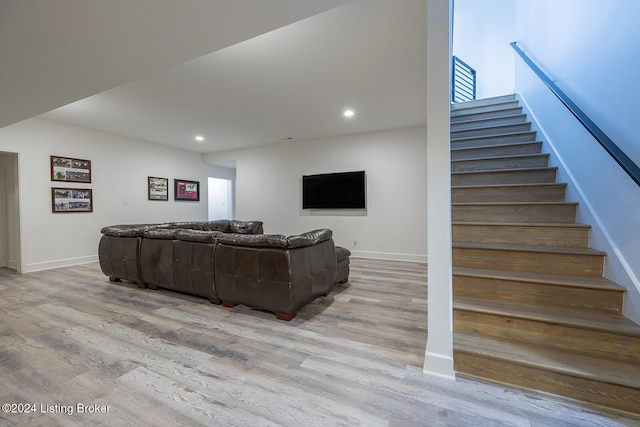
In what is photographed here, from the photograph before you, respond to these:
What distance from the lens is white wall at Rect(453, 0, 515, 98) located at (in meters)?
4.86

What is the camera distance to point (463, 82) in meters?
5.12

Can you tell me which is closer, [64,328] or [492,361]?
[492,361]

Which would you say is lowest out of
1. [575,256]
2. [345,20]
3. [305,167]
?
[575,256]

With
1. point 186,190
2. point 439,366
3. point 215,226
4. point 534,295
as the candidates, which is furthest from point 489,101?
point 186,190

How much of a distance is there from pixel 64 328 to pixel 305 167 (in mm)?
Answer: 4762

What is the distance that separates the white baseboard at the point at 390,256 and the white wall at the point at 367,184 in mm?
19

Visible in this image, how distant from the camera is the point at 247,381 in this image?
1629 mm

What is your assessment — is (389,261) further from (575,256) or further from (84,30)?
(84,30)

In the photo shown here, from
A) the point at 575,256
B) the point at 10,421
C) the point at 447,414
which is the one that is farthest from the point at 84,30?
the point at 575,256

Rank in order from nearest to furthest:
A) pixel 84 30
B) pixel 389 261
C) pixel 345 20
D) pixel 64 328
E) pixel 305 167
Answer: pixel 84 30 → pixel 345 20 → pixel 64 328 → pixel 389 261 → pixel 305 167

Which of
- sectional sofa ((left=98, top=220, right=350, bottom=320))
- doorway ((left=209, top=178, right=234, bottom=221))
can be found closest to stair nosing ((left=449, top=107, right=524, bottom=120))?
sectional sofa ((left=98, top=220, right=350, bottom=320))

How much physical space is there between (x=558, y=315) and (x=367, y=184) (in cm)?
410

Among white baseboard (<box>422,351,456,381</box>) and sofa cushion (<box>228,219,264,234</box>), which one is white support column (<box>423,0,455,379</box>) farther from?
sofa cushion (<box>228,219,264,234</box>)

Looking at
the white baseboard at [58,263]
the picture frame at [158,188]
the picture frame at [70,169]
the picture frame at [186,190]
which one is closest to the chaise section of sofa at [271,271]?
the white baseboard at [58,263]
